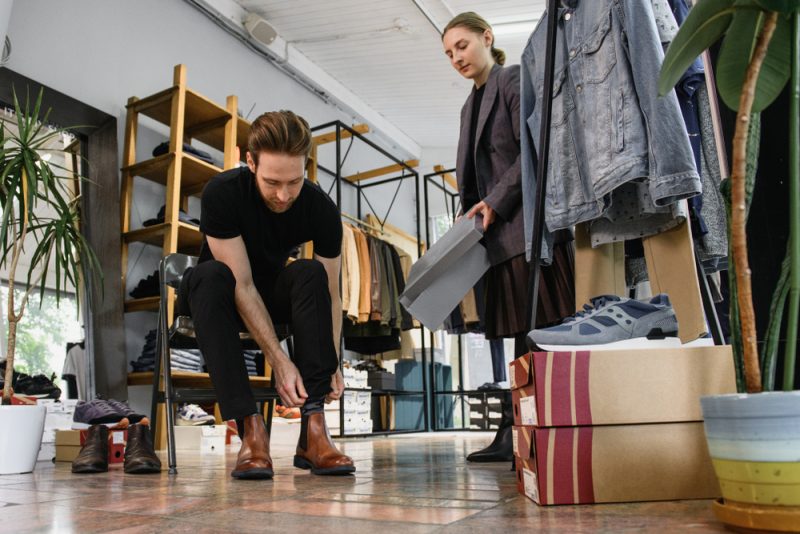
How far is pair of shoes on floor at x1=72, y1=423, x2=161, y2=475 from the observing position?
1799 mm

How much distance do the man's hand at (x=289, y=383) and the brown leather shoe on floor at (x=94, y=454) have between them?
0.74m

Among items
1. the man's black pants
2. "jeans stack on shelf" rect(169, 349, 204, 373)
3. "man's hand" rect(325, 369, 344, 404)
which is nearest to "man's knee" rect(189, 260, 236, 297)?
the man's black pants

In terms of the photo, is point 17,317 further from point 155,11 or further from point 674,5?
point 155,11

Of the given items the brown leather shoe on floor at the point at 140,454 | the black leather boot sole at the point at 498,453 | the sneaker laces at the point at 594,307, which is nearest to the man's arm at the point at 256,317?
the brown leather shoe on floor at the point at 140,454

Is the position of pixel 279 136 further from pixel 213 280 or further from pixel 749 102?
pixel 749 102

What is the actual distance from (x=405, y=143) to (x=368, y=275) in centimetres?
275

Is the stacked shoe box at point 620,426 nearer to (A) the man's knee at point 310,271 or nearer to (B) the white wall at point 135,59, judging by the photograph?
(A) the man's knee at point 310,271

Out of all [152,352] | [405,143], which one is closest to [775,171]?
[152,352]

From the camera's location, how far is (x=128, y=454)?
1850 millimetres

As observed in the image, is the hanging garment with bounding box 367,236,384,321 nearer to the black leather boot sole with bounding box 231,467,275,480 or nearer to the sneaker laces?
the black leather boot sole with bounding box 231,467,275,480

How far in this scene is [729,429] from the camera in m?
0.69

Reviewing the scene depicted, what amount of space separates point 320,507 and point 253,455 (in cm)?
52

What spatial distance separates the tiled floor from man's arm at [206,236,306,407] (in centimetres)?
21

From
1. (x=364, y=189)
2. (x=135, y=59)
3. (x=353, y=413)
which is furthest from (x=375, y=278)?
(x=135, y=59)
